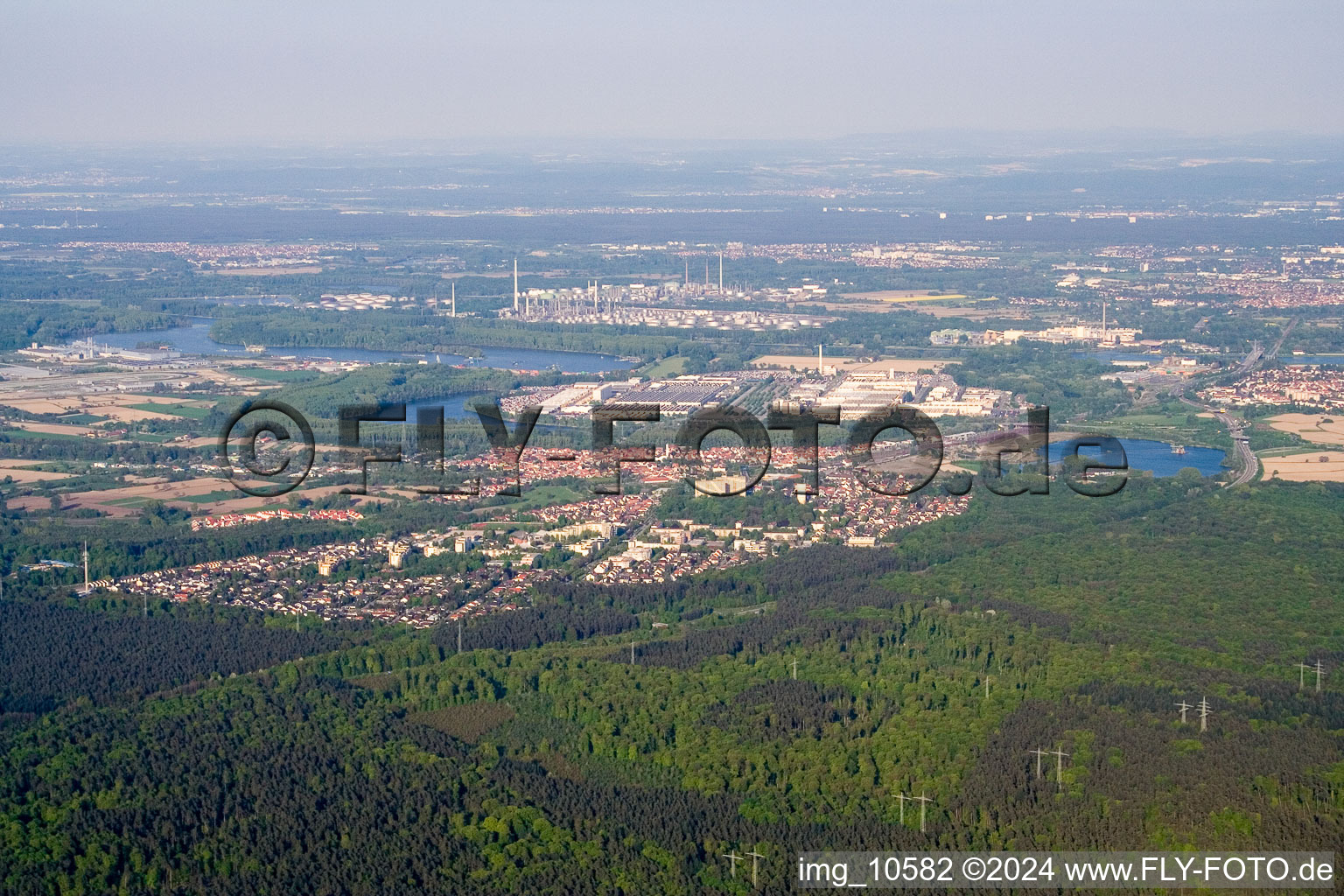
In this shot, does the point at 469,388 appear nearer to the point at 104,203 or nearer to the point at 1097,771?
the point at 1097,771

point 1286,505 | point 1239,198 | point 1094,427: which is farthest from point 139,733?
point 1239,198

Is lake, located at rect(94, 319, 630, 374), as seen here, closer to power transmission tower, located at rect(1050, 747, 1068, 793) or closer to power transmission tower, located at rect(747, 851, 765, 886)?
power transmission tower, located at rect(1050, 747, 1068, 793)

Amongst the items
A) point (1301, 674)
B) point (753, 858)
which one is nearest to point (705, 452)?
point (1301, 674)

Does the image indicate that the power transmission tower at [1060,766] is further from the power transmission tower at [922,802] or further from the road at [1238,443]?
the road at [1238,443]

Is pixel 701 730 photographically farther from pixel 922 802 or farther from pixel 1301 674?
pixel 1301 674

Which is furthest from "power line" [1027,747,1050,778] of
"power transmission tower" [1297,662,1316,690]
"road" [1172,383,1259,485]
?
"road" [1172,383,1259,485]

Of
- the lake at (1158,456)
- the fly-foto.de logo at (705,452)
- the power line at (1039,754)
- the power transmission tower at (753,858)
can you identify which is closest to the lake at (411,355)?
the fly-foto.de logo at (705,452)
